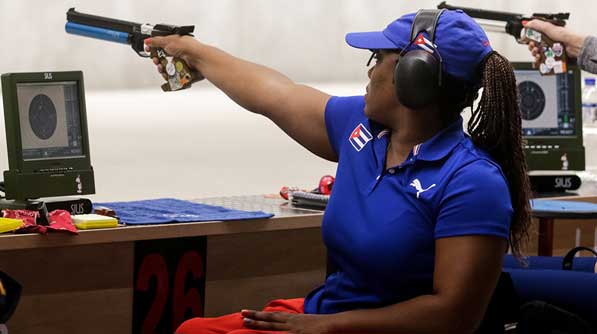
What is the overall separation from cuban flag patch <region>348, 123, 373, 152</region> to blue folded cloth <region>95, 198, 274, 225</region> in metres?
0.71

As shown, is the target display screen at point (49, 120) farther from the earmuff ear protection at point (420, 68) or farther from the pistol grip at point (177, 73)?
the earmuff ear protection at point (420, 68)

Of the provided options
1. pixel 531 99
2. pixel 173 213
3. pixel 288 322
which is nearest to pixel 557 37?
pixel 531 99

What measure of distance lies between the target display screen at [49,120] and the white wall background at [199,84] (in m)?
1.12

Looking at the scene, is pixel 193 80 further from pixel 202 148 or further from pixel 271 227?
pixel 202 148

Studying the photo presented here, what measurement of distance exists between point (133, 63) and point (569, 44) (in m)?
1.65

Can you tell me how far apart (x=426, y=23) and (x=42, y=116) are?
1160mm

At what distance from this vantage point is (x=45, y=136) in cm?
278

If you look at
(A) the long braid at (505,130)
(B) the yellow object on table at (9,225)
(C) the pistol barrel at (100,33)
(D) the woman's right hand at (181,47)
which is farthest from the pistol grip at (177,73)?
(A) the long braid at (505,130)

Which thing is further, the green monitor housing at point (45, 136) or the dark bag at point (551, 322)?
the green monitor housing at point (45, 136)

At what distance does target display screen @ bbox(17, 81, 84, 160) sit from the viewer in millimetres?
2746

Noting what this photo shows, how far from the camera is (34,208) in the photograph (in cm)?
262

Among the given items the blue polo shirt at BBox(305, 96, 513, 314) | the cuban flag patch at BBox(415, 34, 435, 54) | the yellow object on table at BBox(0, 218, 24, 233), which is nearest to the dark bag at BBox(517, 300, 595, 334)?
the blue polo shirt at BBox(305, 96, 513, 314)

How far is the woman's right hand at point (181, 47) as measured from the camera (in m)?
2.53

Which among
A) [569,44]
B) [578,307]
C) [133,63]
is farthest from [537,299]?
[133,63]
